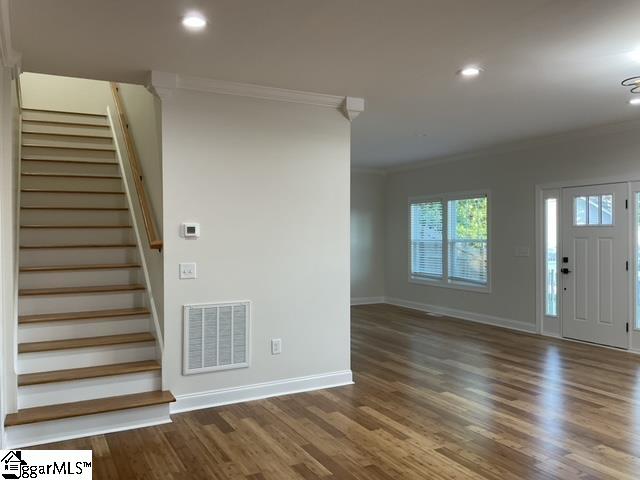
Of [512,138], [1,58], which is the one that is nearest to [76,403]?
[1,58]

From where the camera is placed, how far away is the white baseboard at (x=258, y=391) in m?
4.00

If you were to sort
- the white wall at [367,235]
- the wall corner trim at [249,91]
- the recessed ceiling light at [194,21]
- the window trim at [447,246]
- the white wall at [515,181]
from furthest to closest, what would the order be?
A: the white wall at [367,235] < the window trim at [447,246] < the white wall at [515,181] < the wall corner trim at [249,91] < the recessed ceiling light at [194,21]

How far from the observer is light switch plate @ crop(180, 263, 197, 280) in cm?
401

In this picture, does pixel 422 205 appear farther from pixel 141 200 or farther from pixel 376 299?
pixel 141 200

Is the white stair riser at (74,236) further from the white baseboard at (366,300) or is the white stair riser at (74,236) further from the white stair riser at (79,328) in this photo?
the white baseboard at (366,300)

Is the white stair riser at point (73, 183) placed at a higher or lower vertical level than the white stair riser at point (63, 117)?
lower

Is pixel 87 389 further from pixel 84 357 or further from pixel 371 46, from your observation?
pixel 371 46

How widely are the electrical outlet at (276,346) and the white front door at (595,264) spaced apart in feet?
13.3

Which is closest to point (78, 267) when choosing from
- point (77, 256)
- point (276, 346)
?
point (77, 256)

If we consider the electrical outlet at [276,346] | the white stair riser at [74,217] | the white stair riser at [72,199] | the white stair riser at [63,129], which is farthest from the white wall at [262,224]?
the white stair riser at [63,129]

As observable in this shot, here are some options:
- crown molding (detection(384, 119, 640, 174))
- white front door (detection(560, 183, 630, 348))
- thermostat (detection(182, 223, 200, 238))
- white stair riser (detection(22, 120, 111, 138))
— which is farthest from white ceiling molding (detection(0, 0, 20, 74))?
white front door (detection(560, 183, 630, 348))

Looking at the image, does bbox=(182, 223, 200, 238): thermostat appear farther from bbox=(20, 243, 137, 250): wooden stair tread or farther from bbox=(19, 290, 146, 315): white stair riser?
bbox=(20, 243, 137, 250): wooden stair tread

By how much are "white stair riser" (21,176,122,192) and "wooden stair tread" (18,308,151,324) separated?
6.10ft

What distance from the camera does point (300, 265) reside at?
177 inches
